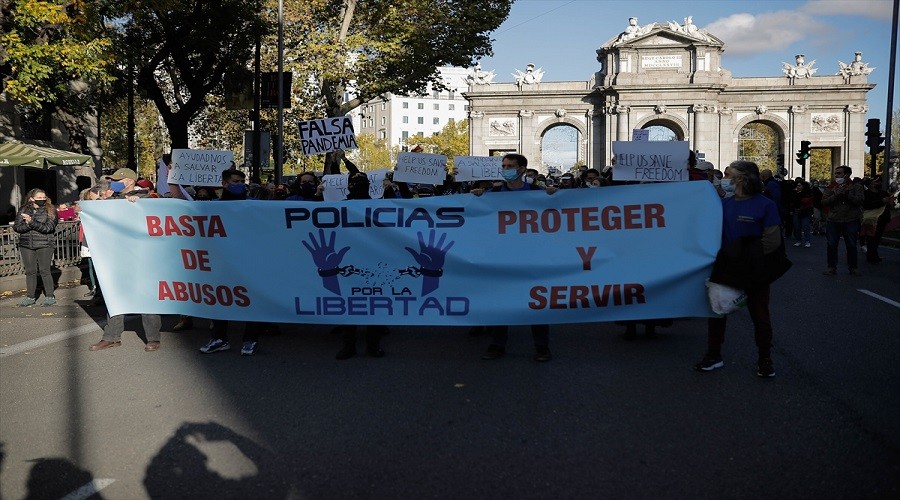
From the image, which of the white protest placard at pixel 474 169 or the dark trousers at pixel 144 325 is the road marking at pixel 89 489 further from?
the white protest placard at pixel 474 169

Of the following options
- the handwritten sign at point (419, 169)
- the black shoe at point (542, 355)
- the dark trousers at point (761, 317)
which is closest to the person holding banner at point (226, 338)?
the black shoe at point (542, 355)

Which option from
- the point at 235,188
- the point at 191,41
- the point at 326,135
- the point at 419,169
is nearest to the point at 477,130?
the point at 191,41

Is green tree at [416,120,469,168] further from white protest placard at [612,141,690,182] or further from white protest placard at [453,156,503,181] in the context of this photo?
white protest placard at [612,141,690,182]

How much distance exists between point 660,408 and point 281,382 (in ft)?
9.46

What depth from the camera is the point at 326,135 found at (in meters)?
13.8

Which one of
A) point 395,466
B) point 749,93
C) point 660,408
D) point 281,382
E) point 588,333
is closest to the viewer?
point 395,466

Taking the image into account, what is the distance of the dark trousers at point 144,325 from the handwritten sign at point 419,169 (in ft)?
16.1

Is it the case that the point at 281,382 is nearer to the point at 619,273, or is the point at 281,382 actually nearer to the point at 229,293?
the point at 229,293

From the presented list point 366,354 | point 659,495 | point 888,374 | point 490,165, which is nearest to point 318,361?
point 366,354

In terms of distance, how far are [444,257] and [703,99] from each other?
66.6 meters

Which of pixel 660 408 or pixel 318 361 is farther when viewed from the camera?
pixel 318 361

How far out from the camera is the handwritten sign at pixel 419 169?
12.7 metres

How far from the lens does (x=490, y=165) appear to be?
1552cm

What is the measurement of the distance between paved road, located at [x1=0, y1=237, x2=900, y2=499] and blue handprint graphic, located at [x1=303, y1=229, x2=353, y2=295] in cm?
67
